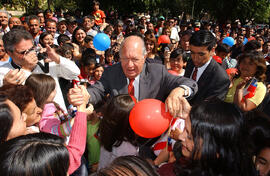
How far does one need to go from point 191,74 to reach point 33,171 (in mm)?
2851

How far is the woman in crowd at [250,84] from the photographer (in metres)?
2.92

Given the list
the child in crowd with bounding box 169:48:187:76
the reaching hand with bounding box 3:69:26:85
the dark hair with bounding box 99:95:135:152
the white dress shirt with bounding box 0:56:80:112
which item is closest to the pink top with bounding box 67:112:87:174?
the dark hair with bounding box 99:95:135:152

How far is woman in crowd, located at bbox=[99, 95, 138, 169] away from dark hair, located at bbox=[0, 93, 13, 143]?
809mm

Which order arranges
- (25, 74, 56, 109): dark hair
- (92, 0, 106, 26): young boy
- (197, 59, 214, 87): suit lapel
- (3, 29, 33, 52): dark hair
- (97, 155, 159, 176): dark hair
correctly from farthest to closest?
1. (92, 0, 106, 26): young boy
2. (197, 59, 214, 87): suit lapel
3. (3, 29, 33, 52): dark hair
4. (25, 74, 56, 109): dark hair
5. (97, 155, 159, 176): dark hair

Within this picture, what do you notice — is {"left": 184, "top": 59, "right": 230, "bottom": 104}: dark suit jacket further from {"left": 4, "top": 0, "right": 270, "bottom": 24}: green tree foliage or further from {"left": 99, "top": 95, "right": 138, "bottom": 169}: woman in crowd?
{"left": 4, "top": 0, "right": 270, "bottom": 24}: green tree foliage

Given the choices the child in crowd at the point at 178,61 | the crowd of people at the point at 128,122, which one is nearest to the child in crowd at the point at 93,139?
the crowd of people at the point at 128,122

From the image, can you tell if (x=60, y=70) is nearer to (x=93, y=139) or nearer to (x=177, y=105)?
(x=93, y=139)

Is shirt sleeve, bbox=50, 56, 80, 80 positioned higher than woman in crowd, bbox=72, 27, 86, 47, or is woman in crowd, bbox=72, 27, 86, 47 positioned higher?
woman in crowd, bbox=72, 27, 86, 47

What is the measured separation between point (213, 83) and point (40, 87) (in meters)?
2.35

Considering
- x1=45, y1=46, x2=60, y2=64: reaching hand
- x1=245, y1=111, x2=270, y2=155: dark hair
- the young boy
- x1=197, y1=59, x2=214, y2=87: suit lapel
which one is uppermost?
the young boy

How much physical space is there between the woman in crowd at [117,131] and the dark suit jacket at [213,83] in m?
1.42

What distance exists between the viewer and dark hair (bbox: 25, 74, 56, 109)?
2.29 meters

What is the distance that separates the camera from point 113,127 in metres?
1.94

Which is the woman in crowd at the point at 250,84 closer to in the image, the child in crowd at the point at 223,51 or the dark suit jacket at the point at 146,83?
the dark suit jacket at the point at 146,83
